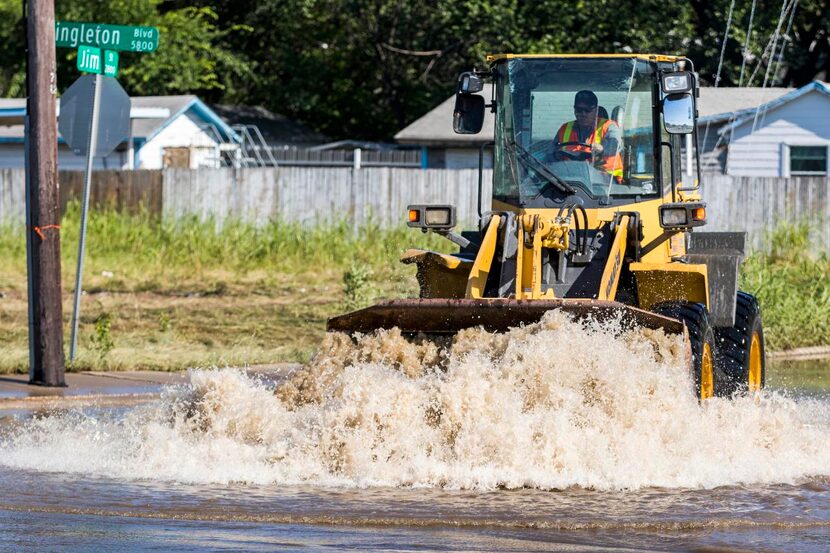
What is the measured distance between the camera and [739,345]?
11031 millimetres

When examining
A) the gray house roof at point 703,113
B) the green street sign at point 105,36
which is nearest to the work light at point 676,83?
the green street sign at point 105,36

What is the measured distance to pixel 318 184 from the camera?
1097 inches

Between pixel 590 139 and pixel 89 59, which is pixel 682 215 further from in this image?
pixel 89 59

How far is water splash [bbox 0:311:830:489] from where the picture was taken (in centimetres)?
846

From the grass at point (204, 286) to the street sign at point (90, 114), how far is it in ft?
6.44

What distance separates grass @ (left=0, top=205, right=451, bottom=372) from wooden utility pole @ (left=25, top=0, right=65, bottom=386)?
3.80ft

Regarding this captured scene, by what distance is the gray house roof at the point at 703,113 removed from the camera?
105ft

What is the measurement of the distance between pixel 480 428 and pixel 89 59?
691 cm

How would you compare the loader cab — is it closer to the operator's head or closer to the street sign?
the operator's head

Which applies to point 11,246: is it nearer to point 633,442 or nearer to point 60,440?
point 60,440

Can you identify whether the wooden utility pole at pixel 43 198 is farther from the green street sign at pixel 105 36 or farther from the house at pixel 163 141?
the house at pixel 163 141

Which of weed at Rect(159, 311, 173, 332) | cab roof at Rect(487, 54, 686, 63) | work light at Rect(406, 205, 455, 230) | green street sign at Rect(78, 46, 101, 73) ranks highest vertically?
green street sign at Rect(78, 46, 101, 73)

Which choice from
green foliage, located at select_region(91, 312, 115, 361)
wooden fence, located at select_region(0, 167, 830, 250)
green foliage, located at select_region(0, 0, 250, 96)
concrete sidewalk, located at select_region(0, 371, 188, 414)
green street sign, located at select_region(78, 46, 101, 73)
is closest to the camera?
concrete sidewalk, located at select_region(0, 371, 188, 414)

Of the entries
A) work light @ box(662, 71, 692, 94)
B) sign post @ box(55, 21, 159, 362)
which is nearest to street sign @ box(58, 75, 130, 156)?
sign post @ box(55, 21, 159, 362)
